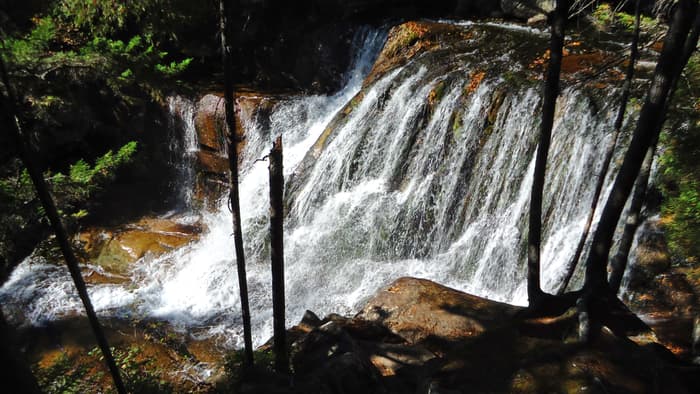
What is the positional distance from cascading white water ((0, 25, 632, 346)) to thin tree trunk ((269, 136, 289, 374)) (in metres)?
3.29

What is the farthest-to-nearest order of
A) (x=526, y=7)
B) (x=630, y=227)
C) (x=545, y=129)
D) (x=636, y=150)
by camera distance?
(x=526, y=7), (x=630, y=227), (x=545, y=129), (x=636, y=150)

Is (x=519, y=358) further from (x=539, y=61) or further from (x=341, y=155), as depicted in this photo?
(x=539, y=61)

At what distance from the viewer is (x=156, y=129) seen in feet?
47.2

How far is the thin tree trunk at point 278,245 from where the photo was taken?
498cm

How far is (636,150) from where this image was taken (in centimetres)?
454

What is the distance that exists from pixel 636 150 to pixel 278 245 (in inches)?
152

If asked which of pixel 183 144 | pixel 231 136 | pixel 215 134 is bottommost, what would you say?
pixel 183 144

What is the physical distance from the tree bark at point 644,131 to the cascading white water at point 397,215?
3499 mm

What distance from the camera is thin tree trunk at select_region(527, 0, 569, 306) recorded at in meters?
4.71

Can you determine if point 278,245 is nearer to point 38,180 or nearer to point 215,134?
point 38,180

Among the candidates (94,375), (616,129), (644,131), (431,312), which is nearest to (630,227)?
(616,129)

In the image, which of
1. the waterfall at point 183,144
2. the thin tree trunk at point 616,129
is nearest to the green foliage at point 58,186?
the waterfall at point 183,144

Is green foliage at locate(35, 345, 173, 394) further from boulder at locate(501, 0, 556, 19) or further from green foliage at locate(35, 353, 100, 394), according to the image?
boulder at locate(501, 0, 556, 19)

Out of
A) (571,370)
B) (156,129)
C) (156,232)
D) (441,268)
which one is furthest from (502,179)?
(156,129)
